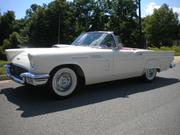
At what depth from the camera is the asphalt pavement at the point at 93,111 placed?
161 inches

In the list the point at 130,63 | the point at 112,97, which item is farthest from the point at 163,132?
the point at 130,63

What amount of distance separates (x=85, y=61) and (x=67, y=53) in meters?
0.52

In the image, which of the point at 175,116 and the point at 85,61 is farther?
the point at 85,61

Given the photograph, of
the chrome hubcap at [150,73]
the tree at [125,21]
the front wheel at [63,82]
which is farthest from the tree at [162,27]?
the front wheel at [63,82]

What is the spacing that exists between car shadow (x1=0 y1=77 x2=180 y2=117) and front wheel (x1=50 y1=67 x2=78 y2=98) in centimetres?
16

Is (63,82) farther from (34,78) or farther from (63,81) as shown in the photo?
(34,78)

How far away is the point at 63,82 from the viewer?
5.80m

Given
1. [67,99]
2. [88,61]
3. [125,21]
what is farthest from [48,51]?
[125,21]

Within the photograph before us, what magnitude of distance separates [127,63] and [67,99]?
218cm

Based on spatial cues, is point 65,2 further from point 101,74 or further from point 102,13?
point 101,74

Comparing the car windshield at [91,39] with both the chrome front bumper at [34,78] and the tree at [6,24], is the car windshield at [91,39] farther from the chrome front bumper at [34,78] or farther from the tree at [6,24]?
the tree at [6,24]

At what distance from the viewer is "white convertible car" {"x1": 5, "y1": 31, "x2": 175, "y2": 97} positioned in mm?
5340

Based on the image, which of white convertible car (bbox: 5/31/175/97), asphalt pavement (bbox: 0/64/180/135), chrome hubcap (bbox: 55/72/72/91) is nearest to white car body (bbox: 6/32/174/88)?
white convertible car (bbox: 5/31/175/97)

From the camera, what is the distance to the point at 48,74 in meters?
5.40
